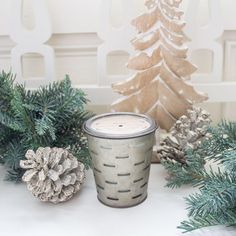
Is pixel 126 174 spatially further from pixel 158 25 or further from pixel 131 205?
pixel 158 25

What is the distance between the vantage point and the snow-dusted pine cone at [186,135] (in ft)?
1.94

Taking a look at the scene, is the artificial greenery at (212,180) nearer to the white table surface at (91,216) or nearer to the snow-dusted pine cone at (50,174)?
the white table surface at (91,216)

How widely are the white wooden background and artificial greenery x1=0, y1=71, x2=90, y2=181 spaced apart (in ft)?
0.39

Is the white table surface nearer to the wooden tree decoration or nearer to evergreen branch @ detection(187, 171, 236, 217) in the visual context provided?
evergreen branch @ detection(187, 171, 236, 217)

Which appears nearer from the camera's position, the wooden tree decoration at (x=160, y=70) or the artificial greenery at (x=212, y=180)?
the artificial greenery at (x=212, y=180)

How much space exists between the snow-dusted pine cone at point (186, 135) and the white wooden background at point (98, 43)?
0.16 m

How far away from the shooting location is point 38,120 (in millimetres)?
582

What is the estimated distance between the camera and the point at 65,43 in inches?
30.0

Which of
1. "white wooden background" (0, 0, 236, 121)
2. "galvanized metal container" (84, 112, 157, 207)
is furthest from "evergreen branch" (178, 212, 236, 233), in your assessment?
"white wooden background" (0, 0, 236, 121)

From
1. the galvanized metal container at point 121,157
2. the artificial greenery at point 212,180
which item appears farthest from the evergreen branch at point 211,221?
the galvanized metal container at point 121,157

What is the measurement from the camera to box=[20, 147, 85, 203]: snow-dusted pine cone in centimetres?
54

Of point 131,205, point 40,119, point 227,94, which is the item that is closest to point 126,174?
point 131,205

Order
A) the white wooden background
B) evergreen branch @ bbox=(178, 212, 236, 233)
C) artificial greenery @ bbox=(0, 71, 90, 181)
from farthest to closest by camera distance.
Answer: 1. the white wooden background
2. artificial greenery @ bbox=(0, 71, 90, 181)
3. evergreen branch @ bbox=(178, 212, 236, 233)

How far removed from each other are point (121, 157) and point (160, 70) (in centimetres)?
19
